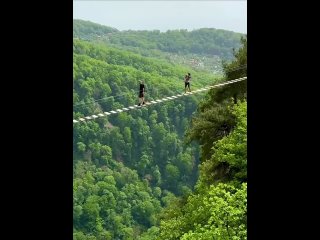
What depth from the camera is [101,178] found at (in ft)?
368
